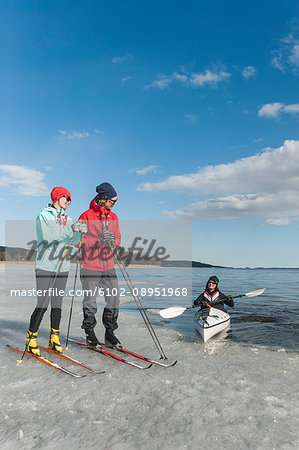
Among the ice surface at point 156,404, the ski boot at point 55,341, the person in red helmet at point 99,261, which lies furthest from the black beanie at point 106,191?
the ice surface at point 156,404

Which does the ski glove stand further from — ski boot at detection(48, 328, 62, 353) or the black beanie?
ski boot at detection(48, 328, 62, 353)

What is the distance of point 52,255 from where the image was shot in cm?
485

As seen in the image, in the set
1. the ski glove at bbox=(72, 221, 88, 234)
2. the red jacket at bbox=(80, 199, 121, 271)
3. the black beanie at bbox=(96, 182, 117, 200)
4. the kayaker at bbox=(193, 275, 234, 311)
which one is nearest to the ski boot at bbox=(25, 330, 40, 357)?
the red jacket at bbox=(80, 199, 121, 271)

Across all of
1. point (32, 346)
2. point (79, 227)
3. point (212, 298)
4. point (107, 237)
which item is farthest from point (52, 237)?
point (212, 298)

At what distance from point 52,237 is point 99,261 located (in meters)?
0.92

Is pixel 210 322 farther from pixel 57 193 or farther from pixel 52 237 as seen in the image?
pixel 57 193

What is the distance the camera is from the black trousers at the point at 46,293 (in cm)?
472

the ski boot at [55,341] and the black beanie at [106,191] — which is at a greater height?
the black beanie at [106,191]

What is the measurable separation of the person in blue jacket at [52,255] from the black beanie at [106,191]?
534 mm

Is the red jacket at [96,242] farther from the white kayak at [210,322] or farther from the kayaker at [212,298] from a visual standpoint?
the kayaker at [212,298]

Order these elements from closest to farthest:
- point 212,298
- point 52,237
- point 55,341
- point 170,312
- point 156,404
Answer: point 156,404 → point 52,237 → point 55,341 → point 170,312 → point 212,298

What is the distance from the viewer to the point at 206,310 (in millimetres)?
6836

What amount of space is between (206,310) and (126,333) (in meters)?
1.95

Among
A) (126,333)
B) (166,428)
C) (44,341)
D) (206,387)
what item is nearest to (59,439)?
(166,428)
